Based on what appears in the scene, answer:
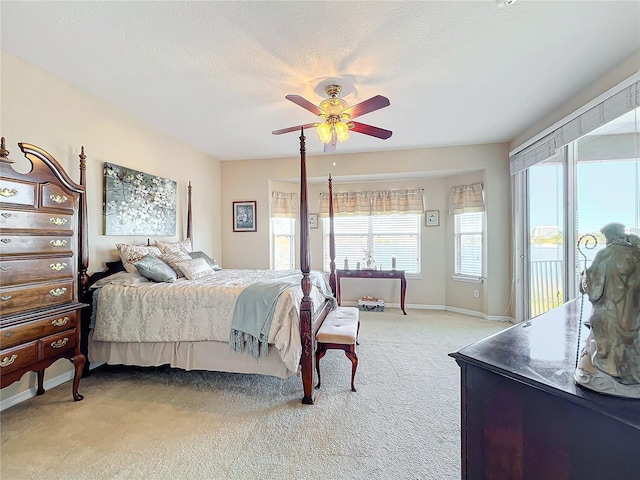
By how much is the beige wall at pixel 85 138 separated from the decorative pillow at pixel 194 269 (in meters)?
0.80

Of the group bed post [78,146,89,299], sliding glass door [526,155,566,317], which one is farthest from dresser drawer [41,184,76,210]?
sliding glass door [526,155,566,317]

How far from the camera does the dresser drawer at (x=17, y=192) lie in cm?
185

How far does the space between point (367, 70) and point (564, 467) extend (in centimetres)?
260

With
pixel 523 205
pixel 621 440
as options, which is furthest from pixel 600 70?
pixel 621 440

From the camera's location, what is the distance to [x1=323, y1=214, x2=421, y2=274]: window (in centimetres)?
532

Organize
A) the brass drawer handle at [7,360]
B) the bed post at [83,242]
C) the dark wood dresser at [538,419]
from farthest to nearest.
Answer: the bed post at [83,242] → the brass drawer handle at [7,360] → the dark wood dresser at [538,419]

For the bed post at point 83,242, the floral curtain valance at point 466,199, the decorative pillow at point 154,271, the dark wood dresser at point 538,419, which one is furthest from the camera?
the floral curtain valance at point 466,199

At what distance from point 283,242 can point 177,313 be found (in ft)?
10.3

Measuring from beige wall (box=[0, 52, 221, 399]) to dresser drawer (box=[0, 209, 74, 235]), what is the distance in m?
0.65

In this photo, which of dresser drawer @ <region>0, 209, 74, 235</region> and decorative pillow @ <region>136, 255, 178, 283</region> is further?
decorative pillow @ <region>136, 255, 178, 283</region>

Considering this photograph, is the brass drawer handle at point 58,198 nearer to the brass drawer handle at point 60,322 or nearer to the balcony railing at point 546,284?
the brass drawer handle at point 60,322

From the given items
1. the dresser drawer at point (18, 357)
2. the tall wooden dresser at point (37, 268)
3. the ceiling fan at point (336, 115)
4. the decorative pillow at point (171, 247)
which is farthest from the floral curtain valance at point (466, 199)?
the dresser drawer at point (18, 357)

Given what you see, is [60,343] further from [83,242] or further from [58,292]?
[83,242]

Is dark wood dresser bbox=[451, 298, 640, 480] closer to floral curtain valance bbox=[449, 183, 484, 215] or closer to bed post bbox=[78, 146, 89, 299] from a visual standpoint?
bed post bbox=[78, 146, 89, 299]
